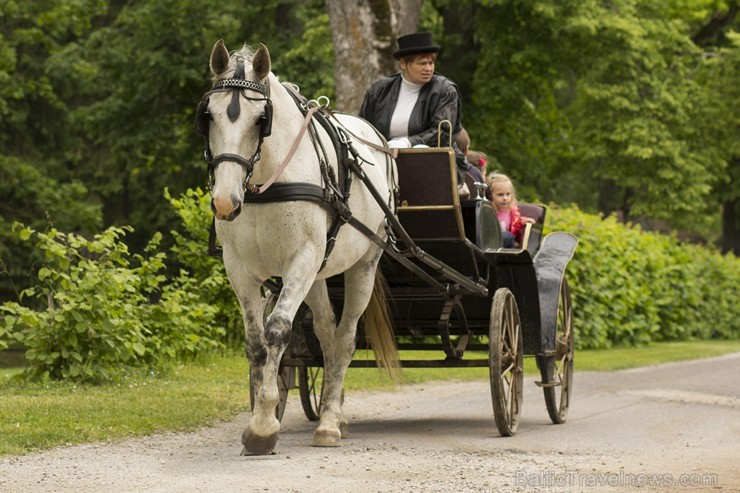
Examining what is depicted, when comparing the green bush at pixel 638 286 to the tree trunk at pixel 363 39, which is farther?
the green bush at pixel 638 286

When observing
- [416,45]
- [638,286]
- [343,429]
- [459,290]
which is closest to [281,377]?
[343,429]

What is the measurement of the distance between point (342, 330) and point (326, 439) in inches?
34.8

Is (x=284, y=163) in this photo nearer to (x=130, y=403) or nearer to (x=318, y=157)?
(x=318, y=157)

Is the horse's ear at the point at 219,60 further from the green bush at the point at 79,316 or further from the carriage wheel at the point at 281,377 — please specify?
the green bush at the point at 79,316

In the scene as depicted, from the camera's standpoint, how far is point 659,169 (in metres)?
28.7

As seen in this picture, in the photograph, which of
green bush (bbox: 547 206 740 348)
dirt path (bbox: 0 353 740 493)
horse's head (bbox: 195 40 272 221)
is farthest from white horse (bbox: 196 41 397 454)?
green bush (bbox: 547 206 740 348)

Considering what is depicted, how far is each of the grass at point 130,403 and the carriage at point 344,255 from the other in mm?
840

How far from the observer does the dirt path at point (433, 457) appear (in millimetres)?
6578

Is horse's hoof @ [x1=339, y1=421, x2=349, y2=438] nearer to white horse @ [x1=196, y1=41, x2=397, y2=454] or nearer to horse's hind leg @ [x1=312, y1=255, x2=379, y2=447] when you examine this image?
horse's hind leg @ [x1=312, y1=255, x2=379, y2=447]

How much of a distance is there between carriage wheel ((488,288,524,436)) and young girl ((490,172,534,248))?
98cm

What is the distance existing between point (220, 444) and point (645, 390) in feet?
20.5

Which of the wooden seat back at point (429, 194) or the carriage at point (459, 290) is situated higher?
the wooden seat back at point (429, 194)

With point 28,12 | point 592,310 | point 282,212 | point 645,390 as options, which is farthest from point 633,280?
point 28,12

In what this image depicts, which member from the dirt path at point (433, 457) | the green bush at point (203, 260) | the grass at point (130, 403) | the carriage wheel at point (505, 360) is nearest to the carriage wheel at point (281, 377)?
the dirt path at point (433, 457)
